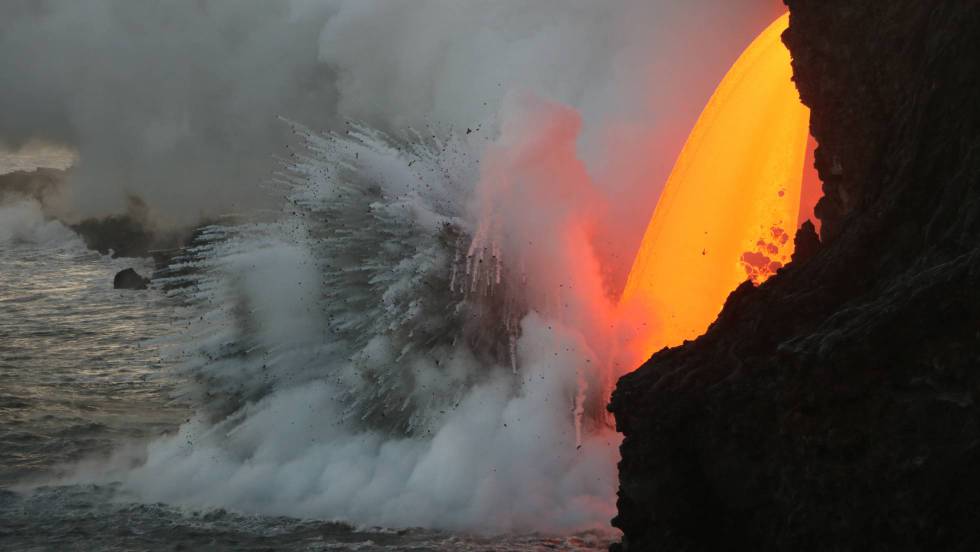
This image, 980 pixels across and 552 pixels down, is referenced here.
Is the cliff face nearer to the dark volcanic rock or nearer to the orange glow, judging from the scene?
the orange glow

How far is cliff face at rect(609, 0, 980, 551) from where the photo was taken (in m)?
9.62

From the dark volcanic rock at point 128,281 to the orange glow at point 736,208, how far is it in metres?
35.7

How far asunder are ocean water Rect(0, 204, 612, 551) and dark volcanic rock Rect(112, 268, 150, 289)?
0.68 meters

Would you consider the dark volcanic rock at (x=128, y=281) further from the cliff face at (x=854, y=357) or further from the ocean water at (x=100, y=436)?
the cliff face at (x=854, y=357)

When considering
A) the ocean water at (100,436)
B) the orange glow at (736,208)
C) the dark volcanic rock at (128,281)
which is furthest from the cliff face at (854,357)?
the dark volcanic rock at (128,281)

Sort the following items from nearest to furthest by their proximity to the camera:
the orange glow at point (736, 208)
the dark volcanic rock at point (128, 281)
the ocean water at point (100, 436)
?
1. the ocean water at point (100, 436)
2. the orange glow at point (736, 208)
3. the dark volcanic rock at point (128, 281)

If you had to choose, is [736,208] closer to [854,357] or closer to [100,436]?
[854,357]

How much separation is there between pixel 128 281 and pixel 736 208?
3822cm

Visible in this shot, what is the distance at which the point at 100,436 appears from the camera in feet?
81.5

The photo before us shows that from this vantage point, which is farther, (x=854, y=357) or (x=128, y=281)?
(x=128, y=281)

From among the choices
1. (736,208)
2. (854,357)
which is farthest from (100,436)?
(854,357)

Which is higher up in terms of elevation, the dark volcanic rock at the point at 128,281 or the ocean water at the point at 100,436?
the dark volcanic rock at the point at 128,281

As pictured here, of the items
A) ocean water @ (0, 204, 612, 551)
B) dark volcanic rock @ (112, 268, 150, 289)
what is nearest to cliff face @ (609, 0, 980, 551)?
ocean water @ (0, 204, 612, 551)

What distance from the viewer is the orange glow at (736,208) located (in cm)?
2042
